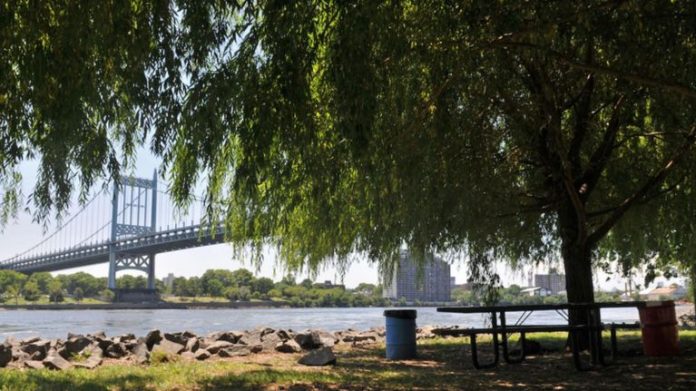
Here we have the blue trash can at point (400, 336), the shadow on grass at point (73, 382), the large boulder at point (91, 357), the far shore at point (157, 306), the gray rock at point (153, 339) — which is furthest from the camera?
the far shore at point (157, 306)

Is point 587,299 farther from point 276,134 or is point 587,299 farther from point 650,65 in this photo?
point 276,134

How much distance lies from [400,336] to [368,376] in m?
2.20

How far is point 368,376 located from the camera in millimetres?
6879

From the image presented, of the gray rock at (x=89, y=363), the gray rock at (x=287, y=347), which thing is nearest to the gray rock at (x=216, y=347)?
the gray rock at (x=287, y=347)

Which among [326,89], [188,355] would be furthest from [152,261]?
[326,89]

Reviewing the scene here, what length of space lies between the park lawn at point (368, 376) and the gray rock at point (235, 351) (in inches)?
34.8

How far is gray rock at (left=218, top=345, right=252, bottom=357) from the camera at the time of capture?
9.51 metres

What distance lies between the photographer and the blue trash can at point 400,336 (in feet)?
29.3

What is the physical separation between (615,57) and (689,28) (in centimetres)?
114

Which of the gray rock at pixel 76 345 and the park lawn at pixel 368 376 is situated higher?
the gray rock at pixel 76 345

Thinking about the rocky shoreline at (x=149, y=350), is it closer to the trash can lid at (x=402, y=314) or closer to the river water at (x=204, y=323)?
the trash can lid at (x=402, y=314)

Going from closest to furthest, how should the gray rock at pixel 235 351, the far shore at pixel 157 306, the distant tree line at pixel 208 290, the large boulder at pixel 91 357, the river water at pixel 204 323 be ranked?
the large boulder at pixel 91 357 → the gray rock at pixel 235 351 → the river water at pixel 204 323 → the far shore at pixel 157 306 → the distant tree line at pixel 208 290

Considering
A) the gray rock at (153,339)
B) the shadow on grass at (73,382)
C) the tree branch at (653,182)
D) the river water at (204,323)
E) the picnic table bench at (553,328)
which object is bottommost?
the river water at (204,323)

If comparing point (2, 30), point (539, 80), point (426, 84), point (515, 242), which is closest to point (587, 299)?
point (515, 242)
